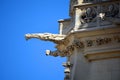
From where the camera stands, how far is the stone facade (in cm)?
1052

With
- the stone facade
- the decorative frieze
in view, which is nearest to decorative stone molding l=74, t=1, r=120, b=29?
the stone facade

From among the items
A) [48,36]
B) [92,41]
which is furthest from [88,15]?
[48,36]

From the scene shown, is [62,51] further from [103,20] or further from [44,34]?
[103,20]

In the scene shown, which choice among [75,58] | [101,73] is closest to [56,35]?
[75,58]

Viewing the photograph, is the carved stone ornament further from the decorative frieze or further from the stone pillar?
the decorative frieze

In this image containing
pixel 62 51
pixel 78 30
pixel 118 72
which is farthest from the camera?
pixel 62 51

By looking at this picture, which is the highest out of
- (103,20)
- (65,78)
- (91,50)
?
(103,20)

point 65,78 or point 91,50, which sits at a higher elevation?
point 91,50

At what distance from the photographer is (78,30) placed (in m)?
11.0

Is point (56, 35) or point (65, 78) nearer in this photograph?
point (65, 78)

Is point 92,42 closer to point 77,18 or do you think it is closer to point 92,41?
point 92,41

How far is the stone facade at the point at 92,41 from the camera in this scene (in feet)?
34.5

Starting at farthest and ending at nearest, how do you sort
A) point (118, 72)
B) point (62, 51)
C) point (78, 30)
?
point (62, 51) → point (78, 30) → point (118, 72)

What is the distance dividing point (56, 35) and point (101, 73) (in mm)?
2247
